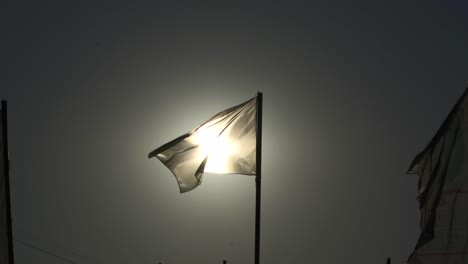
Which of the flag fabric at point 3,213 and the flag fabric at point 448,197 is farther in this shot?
the flag fabric at point 3,213

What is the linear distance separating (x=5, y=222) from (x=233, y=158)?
115 inches

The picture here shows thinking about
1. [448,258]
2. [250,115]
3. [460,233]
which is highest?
[250,115]

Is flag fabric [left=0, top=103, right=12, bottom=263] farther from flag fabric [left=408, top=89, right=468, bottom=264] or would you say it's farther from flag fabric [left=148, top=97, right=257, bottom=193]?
flag fabric [left=408, top=89, right=468, bottom=264]

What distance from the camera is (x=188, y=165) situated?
175 inches

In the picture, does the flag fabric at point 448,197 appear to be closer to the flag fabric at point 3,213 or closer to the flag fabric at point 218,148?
the flag fabric at point 218,148

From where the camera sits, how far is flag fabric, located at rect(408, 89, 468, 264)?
352 cm

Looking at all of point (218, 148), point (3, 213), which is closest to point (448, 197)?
point (218, 148)

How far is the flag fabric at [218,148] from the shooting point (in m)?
4.39

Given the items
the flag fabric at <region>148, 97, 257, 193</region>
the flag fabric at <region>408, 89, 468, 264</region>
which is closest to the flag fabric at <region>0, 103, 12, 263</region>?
the flag fabric at <region>148, 97, 257, 193</region>

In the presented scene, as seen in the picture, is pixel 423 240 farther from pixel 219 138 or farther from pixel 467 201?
pixel 219 138

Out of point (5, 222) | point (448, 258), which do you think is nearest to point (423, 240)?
point (448, 258)

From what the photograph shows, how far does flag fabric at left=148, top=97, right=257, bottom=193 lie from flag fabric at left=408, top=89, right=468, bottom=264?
1862 millimetres

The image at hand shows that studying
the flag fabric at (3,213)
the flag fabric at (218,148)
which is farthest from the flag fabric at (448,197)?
the flag fabric at (3,213)

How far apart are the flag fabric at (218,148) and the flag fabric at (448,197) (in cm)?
186
